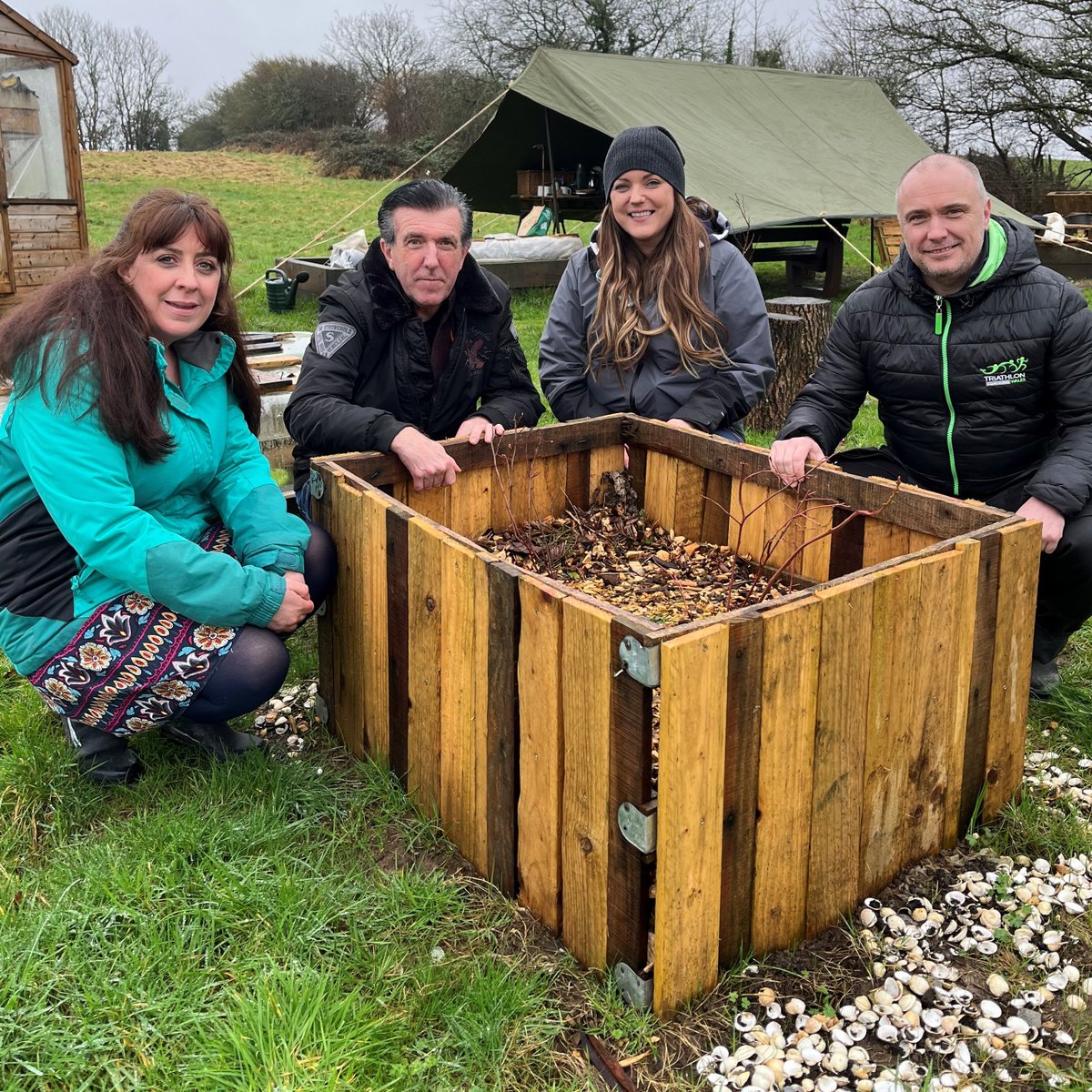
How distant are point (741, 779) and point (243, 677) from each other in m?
1.23

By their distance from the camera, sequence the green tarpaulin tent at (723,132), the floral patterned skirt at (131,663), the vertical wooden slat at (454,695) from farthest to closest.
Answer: the green tarpaulin tent at (723,132), the floral patterned skirt at (131,663), the vertical wooden slat at (454,695)

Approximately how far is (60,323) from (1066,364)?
254 centimetres

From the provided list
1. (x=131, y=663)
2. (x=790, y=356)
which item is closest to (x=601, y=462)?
(x=131, y=663)

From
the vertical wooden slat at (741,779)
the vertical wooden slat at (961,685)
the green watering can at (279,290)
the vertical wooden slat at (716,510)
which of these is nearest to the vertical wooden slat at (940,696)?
the vertical wooden slat at (961,685)

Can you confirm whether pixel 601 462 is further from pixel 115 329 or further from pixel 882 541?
pixel 115 329

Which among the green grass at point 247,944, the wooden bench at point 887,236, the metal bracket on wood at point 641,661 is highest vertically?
the wooden bench at point 887,236

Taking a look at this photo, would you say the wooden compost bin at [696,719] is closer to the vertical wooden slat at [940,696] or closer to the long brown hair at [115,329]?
the vertical wooden slat at [940,696]

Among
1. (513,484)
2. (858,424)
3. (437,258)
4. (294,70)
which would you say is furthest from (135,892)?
(294,70)

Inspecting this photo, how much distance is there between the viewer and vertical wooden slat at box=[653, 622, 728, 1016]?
1.73 m

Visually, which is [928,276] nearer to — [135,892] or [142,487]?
[142,487]

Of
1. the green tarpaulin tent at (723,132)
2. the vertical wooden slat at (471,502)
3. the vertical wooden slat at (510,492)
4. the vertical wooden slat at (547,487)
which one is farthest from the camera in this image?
the green tarpaulin tent at (723,132)

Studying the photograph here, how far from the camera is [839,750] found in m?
2.04

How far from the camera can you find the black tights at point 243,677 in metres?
2.50

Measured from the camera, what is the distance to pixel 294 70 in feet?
112
